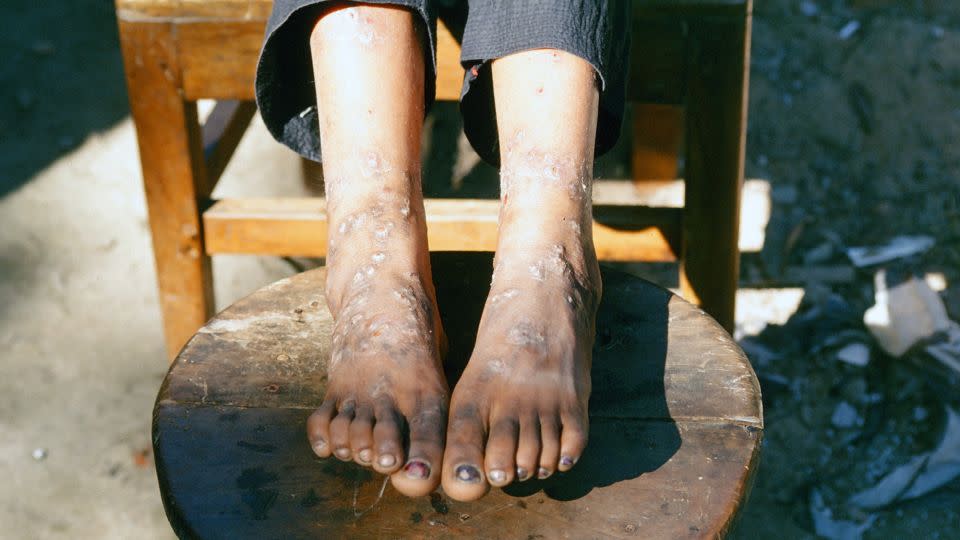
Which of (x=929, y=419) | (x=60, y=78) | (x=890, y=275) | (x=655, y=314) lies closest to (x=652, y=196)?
(x=890, y=275)

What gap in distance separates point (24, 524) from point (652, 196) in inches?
57.4

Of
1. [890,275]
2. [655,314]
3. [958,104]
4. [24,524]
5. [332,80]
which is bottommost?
[24,524]

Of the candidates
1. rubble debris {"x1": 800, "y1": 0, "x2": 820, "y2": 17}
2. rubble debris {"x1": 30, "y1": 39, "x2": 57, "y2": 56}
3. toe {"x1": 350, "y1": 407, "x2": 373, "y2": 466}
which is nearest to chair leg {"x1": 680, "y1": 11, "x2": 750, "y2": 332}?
toe {"x1": 350, "y1": 407, "x2": 373, "y2": 466}

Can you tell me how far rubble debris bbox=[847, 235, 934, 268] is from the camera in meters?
1.99

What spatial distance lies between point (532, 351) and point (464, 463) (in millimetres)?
148

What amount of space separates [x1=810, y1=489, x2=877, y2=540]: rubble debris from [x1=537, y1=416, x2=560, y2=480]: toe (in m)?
0.87

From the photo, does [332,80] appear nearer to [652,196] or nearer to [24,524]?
[24,524]

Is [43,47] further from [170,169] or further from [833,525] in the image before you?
[833,525]

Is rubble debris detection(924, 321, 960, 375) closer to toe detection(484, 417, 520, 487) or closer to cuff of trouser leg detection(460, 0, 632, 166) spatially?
cuff of trouser leg detection(460, 0, 632, 166)

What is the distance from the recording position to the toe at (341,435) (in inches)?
31.2

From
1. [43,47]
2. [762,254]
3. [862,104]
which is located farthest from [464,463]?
[43,47]

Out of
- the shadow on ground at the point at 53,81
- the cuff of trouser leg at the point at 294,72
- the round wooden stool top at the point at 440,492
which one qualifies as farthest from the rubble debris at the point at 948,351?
the shadow on ground at the point at 53,81

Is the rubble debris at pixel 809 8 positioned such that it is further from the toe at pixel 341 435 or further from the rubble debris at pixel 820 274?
the toe at pixel 341 435

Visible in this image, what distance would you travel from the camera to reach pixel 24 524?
1.47m
